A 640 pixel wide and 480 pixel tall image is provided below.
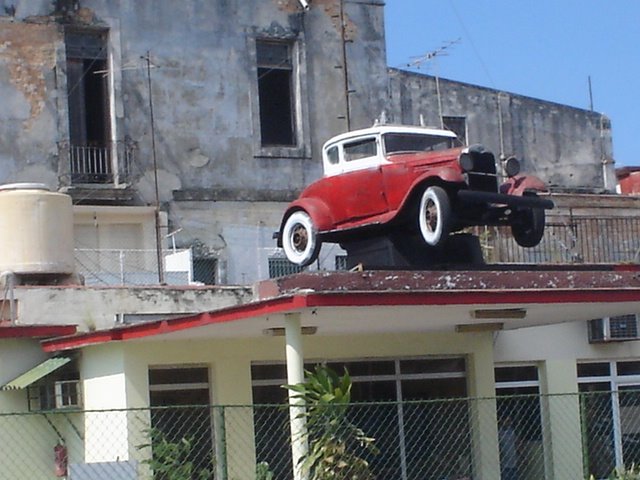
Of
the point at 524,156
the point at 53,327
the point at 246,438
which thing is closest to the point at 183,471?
the point at 246,438

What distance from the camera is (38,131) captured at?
30.1 m

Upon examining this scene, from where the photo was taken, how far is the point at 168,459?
747 inches

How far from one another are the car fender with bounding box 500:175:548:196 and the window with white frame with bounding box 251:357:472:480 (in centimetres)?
308

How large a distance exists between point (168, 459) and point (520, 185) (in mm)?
6020

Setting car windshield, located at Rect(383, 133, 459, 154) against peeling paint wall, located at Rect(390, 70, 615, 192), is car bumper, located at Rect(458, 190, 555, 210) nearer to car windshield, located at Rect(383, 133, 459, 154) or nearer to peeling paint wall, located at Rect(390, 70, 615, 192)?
car windshield, located at Rect(383, 133, 459, 154)

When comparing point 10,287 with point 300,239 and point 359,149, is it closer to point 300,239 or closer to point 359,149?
point 300,239

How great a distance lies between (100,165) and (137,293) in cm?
798

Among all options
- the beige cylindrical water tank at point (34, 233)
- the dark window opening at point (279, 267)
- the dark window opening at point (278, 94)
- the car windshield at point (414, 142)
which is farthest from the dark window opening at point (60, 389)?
the dark window opening at point (278, 94)

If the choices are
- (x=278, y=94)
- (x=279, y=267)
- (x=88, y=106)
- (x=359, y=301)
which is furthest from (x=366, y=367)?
(x=278, y=94)

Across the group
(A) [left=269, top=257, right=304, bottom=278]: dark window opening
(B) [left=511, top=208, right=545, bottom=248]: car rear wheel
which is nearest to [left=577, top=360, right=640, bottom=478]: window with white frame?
(B) [left=511, top=208, right=545, bottom=248]: car rear wheel

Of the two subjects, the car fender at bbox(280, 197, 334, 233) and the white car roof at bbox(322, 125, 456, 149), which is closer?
the car fender at bbox(280, 197, 334, 233)

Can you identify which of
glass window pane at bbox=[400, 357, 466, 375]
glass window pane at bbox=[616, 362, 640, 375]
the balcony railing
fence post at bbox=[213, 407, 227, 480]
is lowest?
fence post at bbox=[213, 407, 227, 480]

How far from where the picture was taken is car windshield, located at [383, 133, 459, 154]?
21922 millimetres

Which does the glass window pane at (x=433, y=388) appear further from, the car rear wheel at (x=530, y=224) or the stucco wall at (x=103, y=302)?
the stucco wall at (x=103, y=302)
